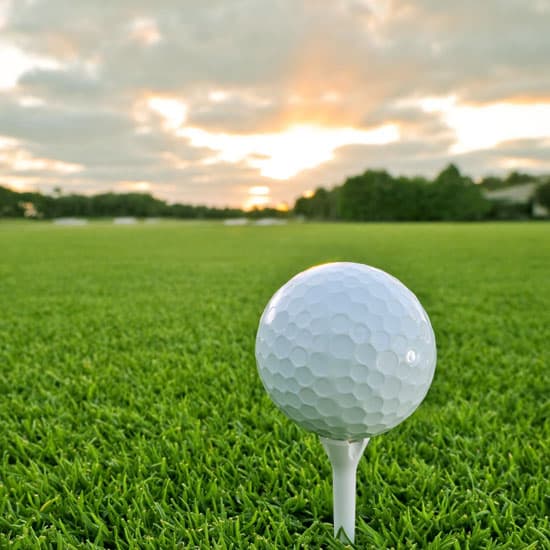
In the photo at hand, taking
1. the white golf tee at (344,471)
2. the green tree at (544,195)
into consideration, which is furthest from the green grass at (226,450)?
the green tree at (544,195)

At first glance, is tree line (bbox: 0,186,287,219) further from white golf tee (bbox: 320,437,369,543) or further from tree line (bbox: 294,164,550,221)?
white golf tee (bbox: 320,437,369,543)

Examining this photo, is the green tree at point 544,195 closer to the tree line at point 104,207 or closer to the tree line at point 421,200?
the tree line at point 421,200

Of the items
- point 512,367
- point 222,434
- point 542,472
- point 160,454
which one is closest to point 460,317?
point 512,367

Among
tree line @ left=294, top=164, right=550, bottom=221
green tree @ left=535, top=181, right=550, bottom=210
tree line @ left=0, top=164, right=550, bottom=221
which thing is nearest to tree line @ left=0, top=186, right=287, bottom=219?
tree line @ left=0, top=164, right=550, bottom=221

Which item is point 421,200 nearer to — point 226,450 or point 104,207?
point 104,207

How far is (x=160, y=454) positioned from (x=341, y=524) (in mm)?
834

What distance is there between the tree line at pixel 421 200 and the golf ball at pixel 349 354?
53.4m

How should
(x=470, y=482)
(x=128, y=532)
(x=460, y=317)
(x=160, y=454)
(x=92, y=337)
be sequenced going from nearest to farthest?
(x=128, y=532) → (x=470, y=482) → (x=160, y=454) → (x=92, y=337) → (x=460, y=317)

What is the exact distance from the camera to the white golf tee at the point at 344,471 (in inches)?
44.3

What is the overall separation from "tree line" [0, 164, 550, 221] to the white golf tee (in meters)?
53.6

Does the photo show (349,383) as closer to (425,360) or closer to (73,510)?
(425,360)

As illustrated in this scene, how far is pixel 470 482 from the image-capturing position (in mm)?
1595

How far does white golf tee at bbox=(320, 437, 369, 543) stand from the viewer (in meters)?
1.12

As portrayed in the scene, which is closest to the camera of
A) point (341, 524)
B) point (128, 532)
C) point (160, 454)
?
point (341, 524)
